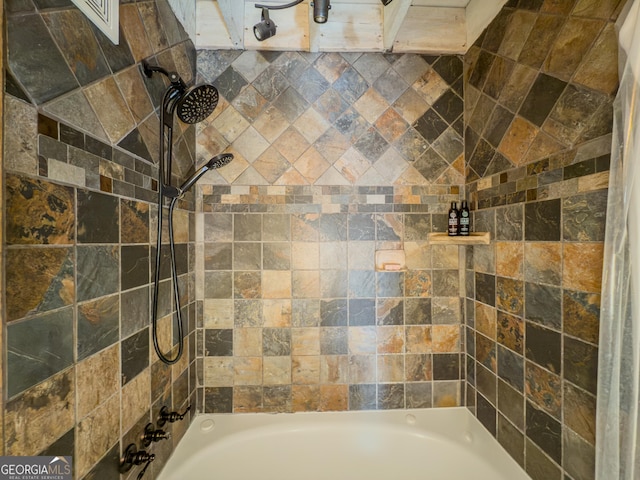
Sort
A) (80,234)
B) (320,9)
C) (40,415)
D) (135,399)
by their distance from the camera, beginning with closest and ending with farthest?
(40,415), (80,234), (135,399), (320,9)

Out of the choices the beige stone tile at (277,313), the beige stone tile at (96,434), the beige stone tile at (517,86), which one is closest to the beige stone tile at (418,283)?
the beige stone tile at (277,313)

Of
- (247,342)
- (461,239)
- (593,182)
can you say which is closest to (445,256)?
(461,239)

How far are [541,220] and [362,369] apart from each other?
1103 millimetres

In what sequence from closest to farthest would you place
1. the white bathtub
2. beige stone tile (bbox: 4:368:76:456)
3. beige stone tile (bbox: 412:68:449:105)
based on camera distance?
beige stone tile (bbox: 4:368:76:456), the white bathtub, beige stone tile (bbox: 412:68:449:105)

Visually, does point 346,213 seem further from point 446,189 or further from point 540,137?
point 540,137

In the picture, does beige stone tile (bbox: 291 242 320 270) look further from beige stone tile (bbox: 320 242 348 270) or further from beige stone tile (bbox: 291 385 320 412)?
beige stone tile (bbox: 291 385 320 412)

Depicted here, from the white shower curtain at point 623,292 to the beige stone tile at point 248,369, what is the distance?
1.32 meters

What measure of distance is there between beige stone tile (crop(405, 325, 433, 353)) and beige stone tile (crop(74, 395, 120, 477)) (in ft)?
4.28

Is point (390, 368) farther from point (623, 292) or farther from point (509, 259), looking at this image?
point (623, 292)

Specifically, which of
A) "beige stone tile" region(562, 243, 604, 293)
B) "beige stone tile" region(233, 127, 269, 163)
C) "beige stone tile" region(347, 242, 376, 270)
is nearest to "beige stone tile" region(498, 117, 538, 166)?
"beige stone tile" region(562, 243, 604, 293)

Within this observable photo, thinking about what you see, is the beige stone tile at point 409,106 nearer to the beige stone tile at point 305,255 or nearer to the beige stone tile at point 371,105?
the beige stone tile at point 371,105

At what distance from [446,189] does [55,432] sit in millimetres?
1791

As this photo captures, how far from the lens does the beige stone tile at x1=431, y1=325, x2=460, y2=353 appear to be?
1.45 metres

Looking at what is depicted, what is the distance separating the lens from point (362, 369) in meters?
1.43
